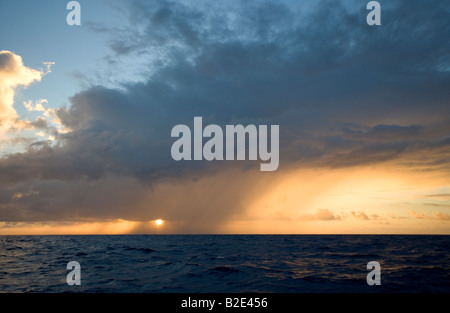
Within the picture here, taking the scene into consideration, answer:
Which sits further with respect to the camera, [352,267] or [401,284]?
[352,267]

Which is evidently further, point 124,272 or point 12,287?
point 124,272

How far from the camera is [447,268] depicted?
23.1 meters
